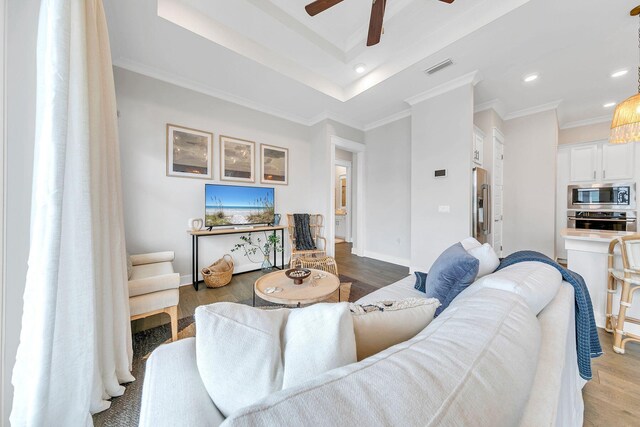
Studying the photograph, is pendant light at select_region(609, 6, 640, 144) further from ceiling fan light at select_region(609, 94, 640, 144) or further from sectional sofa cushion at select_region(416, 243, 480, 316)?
sectional sofa cushion at select_region(416, 243, 480, 316)

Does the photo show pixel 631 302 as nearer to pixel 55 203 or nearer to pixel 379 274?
pixel 379 274

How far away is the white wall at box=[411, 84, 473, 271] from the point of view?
2844mm

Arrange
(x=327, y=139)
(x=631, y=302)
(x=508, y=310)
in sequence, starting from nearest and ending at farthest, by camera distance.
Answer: (x=508, y=310) < (x=631, y=302) < (x=327, y=139)

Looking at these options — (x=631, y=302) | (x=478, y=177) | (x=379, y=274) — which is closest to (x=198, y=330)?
(x=631, y=302)

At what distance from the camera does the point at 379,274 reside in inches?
138

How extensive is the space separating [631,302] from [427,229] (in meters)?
1.81

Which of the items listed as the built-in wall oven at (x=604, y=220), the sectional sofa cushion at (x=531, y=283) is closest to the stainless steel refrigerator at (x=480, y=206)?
the sectional sofa cushion at (x=531, y=283)

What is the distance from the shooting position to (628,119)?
1.87 metres

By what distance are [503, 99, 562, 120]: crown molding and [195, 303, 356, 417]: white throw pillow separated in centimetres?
529

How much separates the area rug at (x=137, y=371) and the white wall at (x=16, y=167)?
1.27ft

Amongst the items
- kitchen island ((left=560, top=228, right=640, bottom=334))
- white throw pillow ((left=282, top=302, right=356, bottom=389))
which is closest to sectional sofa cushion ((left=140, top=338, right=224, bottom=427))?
white throw pillow ((left=282, top=302, right=356, bottom=389))

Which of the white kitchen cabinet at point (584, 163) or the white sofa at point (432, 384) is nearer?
the white sofa at point (432, 384)

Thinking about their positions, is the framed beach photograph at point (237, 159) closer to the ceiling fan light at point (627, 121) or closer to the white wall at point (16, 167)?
the white wall at point (16, 167)

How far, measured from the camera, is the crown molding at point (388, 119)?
152 inches
